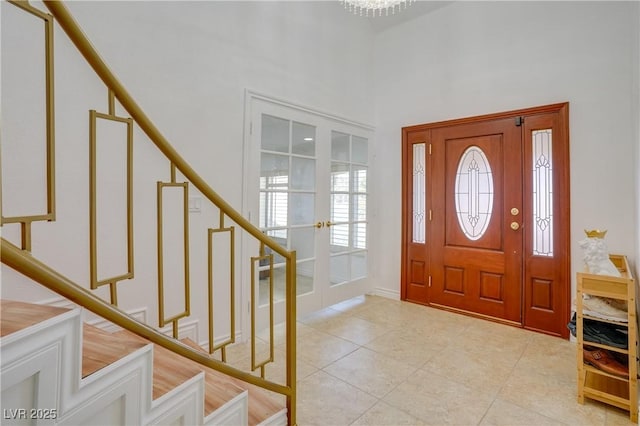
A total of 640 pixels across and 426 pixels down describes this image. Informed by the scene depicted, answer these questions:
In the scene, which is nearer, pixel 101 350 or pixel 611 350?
pixel 101 350

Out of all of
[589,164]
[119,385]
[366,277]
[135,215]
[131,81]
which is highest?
[131,81]

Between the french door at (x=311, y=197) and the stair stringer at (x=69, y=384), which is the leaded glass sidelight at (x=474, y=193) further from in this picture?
the stair stringer at (x=69, y=384)

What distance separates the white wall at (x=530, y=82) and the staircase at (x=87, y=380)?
3.17 m

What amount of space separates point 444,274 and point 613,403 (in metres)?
1.83

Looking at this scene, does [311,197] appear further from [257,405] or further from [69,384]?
[69,384]

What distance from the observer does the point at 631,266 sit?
2.50 m

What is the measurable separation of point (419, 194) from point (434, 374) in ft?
7.07

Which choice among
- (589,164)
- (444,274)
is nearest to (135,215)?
(444,274)

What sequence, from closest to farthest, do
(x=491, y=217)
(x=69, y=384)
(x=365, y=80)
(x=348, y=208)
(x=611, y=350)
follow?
(x=69, y=384)
(x=611, y=350)
(x=491, y=217)
(x=348, y=208)
(x=365, y=80)

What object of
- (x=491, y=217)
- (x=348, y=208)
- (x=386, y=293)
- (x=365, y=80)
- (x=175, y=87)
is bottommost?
(x=386, y=293)

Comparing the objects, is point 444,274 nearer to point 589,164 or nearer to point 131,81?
point 589,164

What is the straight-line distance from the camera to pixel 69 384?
83cm

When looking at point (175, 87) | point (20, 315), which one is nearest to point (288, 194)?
point (175, 87)

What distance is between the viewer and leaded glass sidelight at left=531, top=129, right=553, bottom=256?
2975mm
